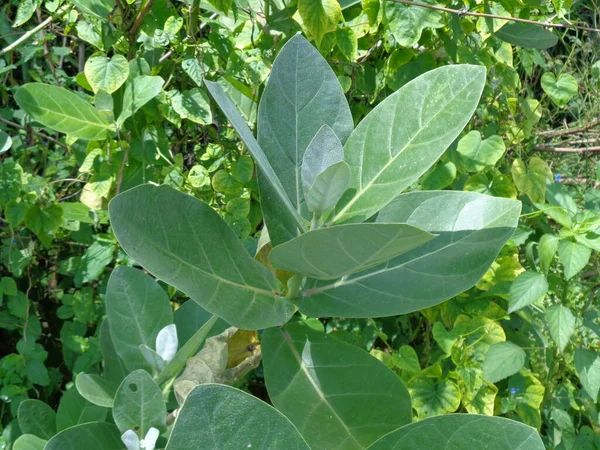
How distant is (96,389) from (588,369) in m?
1.04

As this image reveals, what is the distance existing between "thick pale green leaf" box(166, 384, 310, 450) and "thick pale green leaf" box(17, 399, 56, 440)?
62 cm

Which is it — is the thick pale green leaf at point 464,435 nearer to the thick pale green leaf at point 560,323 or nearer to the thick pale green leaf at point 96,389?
the thick pale green leaf at point 96,389

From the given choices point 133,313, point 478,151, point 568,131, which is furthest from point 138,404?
point 568,131

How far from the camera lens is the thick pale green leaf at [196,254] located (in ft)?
1.89

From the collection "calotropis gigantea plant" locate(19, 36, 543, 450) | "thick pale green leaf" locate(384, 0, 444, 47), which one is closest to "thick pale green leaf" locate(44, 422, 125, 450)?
"calotropis gigantea plant" locate(19, 36, 543, 450)

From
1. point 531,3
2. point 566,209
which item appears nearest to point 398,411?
point 566,209

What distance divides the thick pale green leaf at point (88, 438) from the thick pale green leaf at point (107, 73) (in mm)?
673

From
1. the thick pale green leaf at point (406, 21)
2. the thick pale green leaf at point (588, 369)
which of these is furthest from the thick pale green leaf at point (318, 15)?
the thick pale green leaf at point (588, 369)

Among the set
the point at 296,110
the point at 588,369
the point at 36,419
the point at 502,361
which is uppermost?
the point at 296,110

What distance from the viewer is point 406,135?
0.68m

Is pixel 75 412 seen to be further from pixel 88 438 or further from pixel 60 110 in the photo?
pixel 60 110

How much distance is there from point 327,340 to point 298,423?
0.11 meters

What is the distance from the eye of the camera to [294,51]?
741 millimetres

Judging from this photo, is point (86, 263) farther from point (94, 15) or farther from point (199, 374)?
point (199, 374)
